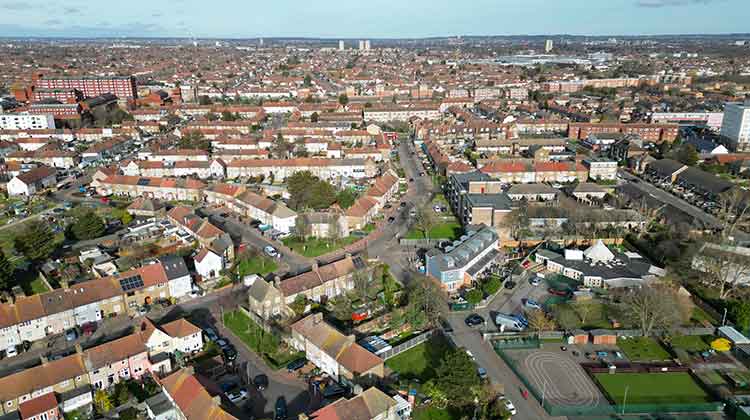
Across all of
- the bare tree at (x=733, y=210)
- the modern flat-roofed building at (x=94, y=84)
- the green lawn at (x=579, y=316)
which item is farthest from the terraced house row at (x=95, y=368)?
the modern flat-roofed building at (x=94, y=84)

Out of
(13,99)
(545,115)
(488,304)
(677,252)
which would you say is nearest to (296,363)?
(488,304)

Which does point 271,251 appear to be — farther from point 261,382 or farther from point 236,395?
point 236,395

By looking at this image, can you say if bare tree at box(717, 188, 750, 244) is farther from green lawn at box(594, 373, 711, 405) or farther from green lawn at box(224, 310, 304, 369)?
green lawn at box(224, 310, 304, 369)

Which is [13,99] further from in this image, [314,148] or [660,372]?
[660,372]

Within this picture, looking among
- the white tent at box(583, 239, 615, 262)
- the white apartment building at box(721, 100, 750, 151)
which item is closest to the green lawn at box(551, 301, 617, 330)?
the white tent at box(583, 239, 615, 262)

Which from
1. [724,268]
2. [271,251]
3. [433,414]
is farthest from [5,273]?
[724,268]

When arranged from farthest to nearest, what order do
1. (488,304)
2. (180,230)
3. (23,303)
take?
1. (180,230)
2. (488,304)
3. (23,303)
